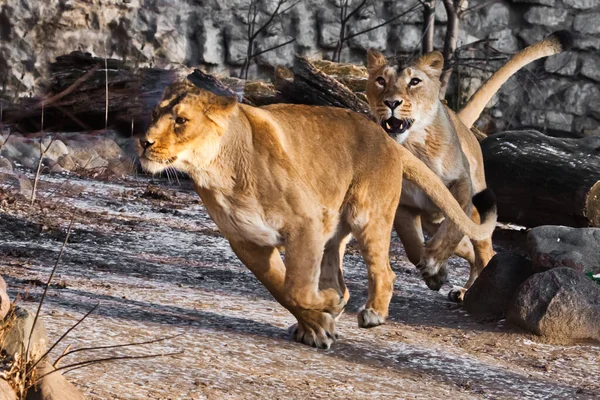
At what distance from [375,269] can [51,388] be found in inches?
90.1

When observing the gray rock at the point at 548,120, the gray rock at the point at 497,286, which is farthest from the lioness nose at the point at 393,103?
the gray rock at the point at 548,120

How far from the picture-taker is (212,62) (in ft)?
45.9

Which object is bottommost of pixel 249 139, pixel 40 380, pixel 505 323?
pixel 505 323

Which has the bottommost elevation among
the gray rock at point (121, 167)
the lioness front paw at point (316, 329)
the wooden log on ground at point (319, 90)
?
the gray rock at point (121, 167)

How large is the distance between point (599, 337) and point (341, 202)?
1642mm

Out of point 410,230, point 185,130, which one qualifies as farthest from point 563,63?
point 185,130

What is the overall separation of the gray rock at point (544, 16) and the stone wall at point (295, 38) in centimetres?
1

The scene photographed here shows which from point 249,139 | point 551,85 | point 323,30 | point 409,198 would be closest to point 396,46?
point 323,30

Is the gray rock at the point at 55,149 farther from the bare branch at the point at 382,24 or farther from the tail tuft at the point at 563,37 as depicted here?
the tail tuft at the point at 563,37

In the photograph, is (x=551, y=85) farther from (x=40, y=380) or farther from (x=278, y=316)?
(x=40, y=380)

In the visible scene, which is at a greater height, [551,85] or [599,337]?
[551,85]

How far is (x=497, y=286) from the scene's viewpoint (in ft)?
20.6

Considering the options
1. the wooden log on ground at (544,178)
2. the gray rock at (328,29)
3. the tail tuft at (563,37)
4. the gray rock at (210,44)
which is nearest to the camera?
the tail tuft at (563,37)

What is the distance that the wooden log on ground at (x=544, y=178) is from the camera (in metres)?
9.25
